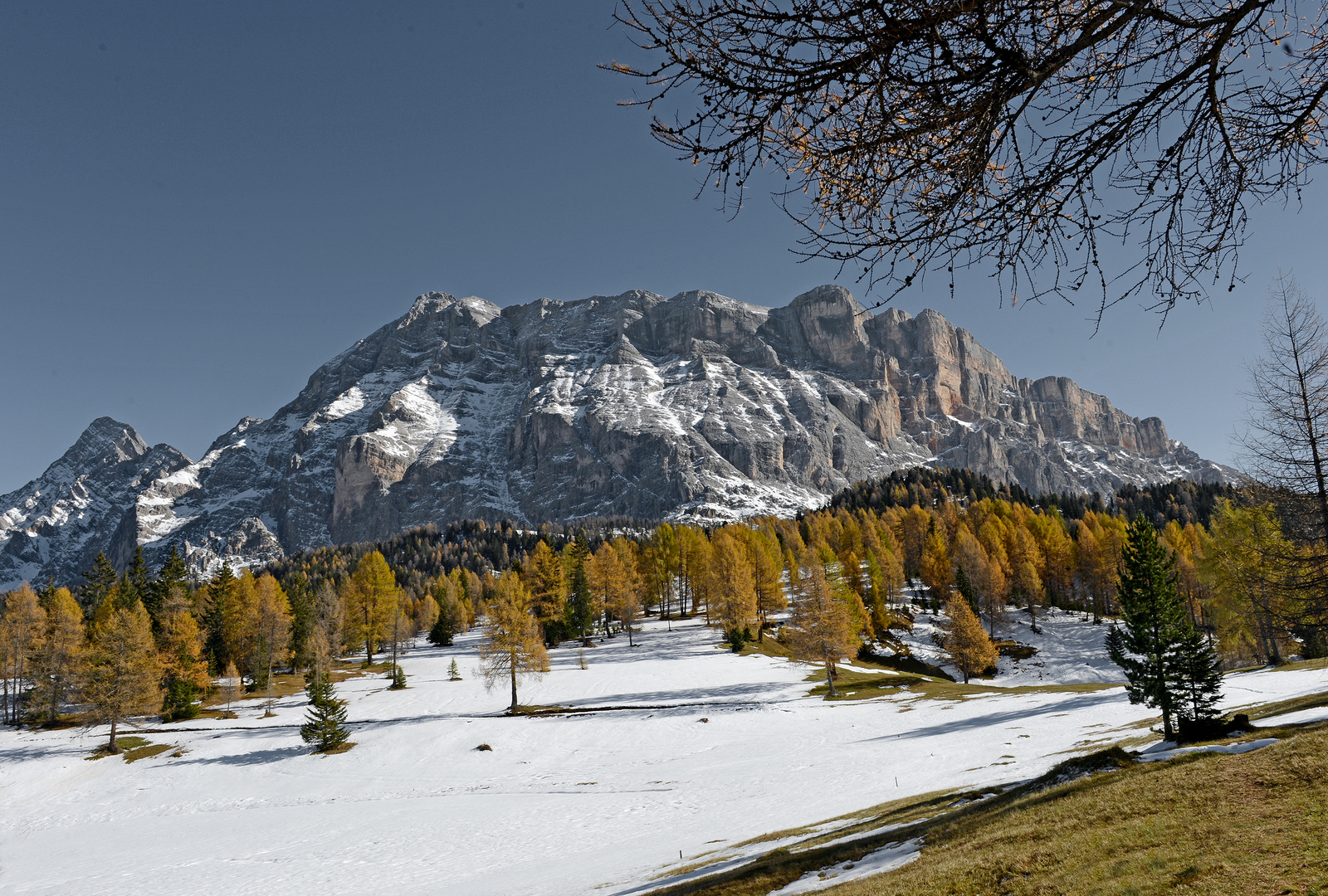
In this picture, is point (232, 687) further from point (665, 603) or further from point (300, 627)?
point (665, 603)

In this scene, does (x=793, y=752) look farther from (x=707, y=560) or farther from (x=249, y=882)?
(x=707, y=560)

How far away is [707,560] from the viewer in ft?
217

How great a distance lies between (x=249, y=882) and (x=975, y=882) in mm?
18510

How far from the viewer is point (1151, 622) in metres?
18.8

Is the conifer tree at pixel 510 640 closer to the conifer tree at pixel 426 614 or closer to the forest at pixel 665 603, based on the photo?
the forest at pixel 665 603

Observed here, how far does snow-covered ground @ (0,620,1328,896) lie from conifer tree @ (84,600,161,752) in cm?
207

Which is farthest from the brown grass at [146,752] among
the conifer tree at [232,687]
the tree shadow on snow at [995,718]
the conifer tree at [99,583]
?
the tree shadow on snow at [995,718]

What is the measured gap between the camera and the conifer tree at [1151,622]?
55.1 ft

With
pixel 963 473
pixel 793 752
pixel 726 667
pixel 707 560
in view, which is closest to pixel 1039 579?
pixel 707 560

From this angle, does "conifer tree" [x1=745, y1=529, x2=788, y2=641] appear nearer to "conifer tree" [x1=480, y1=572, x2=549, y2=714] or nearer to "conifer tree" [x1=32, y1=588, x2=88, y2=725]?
"conifer tree" [x1=480, y1=572, x2=549, y2=714]

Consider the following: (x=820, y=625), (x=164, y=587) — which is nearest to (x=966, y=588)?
(x=820, y=625)

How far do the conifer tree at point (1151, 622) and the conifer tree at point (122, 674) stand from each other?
145ft

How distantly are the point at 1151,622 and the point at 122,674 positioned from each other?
46148 mm

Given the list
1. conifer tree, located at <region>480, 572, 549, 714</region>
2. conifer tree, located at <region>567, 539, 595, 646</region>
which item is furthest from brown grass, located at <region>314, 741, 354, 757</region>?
conifer tree, located at <region>567, 539, 595, 646</region>
